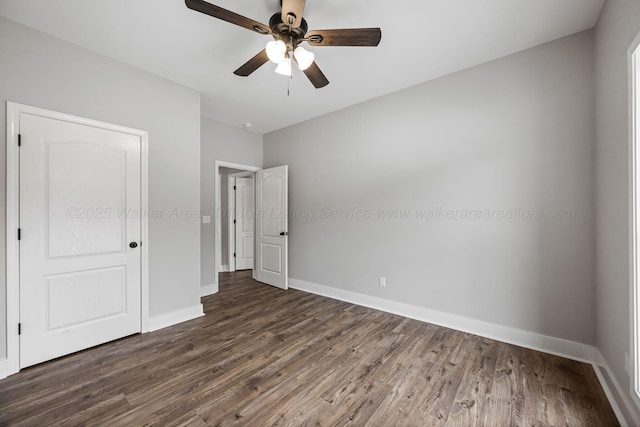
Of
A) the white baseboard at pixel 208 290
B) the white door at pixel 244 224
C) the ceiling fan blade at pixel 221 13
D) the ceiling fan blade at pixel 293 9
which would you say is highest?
the ceiling fan blade at pixel 293 9

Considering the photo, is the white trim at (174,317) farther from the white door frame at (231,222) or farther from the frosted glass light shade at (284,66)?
the frosted glass light shade at (284,66)

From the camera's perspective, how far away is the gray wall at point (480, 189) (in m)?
2.22

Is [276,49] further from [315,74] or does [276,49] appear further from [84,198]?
[84,198]

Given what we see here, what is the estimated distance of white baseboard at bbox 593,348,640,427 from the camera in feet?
4.79

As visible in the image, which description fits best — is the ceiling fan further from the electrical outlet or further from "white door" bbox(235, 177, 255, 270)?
"white door" bbox(235, 177, 255, 270)

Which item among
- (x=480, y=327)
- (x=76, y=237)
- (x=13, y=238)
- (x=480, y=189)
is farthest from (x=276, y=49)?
(x=480, y=327)

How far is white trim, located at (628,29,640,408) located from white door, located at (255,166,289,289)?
3.65m

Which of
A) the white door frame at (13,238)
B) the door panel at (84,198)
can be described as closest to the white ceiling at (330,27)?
the white door frame at (13,238)

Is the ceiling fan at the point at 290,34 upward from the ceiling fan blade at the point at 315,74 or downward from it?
upward

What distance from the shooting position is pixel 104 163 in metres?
2.50

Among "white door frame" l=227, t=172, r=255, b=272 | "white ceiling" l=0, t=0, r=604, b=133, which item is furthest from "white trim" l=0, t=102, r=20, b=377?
"white door frame" l=227, t=172, r=255, b=272

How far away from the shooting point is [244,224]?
586 cm

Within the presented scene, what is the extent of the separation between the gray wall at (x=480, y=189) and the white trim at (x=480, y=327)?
0.23 ft

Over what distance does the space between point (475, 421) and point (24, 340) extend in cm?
344
